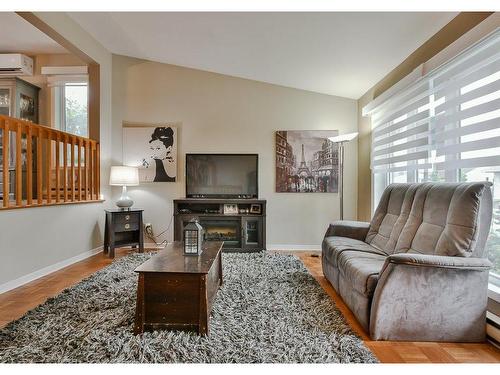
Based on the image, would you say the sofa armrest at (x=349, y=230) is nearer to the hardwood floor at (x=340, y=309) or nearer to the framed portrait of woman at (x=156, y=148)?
the hardwood floor at (x=340, y=309)

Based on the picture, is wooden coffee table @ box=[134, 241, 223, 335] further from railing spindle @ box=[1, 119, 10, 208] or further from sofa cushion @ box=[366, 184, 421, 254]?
railing spindle @ box=[1, 119, 10, 208]

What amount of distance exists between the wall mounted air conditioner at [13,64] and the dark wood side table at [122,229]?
2.62 metres

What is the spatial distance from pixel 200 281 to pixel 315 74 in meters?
3.04

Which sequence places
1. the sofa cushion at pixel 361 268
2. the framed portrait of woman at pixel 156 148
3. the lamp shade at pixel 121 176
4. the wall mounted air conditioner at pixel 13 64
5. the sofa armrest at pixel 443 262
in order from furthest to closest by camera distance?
the framed portrait of woman at pixel 156 148 → the wall mounted air conditioner at pixel 13 64 → the lamp shade at pixel 121 176 → the sofa cushion at pixel 361 268 → the sofa armrest at pixel 443 262

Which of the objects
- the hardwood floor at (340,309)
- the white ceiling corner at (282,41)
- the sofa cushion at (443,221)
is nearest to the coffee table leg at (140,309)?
the hardwood floor at (340,309)

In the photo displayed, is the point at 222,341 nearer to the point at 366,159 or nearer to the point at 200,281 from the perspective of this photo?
the point at 200,281

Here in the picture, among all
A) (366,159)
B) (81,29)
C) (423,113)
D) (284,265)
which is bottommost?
(284,265)

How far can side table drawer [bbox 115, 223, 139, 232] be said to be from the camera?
12.5 ft

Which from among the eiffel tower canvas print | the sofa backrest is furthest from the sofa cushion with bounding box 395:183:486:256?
the eiffel tower canvas print

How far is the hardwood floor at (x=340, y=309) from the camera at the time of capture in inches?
61.9

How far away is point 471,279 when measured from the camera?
5.58ft

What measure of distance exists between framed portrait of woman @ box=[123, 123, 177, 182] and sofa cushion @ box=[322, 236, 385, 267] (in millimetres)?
2543
